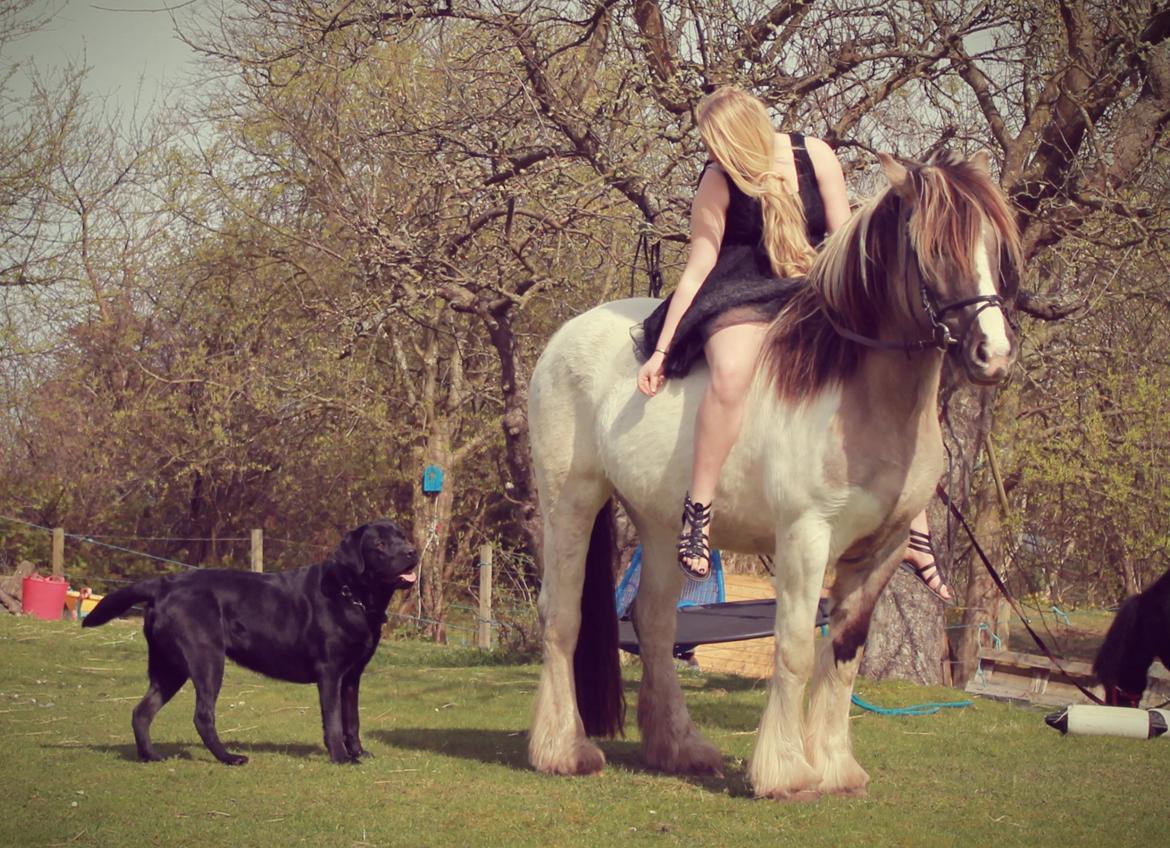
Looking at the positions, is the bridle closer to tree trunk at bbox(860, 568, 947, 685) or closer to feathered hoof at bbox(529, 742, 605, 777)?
feathered hoof at bbox(529, 742, 605, 777)

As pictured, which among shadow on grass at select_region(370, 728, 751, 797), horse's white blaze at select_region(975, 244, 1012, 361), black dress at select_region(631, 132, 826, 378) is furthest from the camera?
shadow on grass at select_region(370, 728, 751, 797)

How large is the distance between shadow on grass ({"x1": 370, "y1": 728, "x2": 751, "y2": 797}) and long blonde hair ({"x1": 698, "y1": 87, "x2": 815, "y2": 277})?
2.22 metres

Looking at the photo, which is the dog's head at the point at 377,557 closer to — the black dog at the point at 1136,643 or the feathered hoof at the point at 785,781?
the feathered hoof at the point at 785,781

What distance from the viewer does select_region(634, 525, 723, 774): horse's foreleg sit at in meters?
5.75

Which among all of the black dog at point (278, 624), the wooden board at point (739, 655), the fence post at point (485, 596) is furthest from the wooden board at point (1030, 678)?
the black dog at point (278, 624)

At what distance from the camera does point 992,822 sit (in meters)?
4.66

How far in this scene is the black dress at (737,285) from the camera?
5.16 m

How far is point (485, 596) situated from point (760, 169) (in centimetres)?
1043

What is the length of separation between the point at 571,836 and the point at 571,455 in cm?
205

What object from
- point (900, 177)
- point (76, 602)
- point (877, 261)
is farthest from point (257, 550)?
point (900, 177)

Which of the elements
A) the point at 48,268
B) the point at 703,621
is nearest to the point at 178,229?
the point at 48,268

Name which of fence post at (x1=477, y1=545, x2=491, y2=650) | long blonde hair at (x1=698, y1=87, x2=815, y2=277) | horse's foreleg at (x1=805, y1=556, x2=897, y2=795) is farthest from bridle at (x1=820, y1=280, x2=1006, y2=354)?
fence post at (x1=477, y1=545, x2=491, y2=650)

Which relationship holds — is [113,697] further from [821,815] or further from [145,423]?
[145,423]

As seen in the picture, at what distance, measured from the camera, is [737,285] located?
5270 mm
